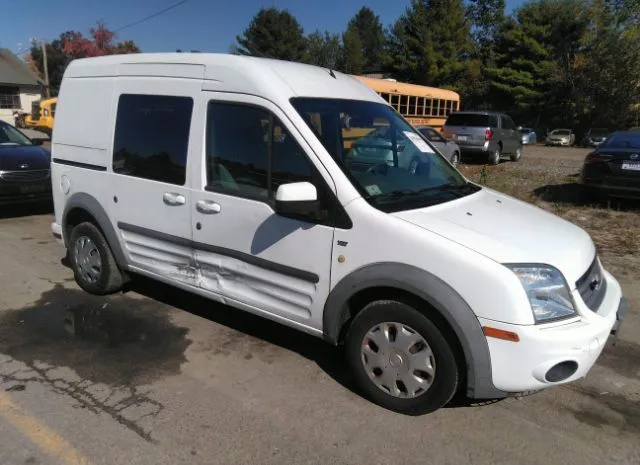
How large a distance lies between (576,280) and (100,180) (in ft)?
12.1

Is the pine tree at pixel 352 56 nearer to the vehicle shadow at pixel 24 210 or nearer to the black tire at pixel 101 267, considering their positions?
the vehicle shadow at pixel 24 210

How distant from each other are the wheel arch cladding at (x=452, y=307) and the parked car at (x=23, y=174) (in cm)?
679

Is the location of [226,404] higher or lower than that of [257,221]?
lower

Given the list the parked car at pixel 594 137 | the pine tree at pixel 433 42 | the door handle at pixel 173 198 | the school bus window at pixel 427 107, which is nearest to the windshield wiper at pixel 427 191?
the door handle at pixel 173 198

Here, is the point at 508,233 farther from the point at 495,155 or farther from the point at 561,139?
the point at 561,139

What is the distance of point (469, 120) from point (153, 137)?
14.7 metres

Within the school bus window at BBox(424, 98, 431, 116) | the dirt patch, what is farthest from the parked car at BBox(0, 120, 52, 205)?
the school bus window at BBox(424, 98, 431, 116)

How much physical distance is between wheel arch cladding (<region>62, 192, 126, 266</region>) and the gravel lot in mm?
528

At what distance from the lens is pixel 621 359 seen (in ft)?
12.9

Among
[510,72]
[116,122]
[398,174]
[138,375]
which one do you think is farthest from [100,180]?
[510,72]

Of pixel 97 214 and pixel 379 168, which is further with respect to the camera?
pixel 97 214

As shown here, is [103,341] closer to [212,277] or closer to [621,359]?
[212,277]

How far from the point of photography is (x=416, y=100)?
22.1 m

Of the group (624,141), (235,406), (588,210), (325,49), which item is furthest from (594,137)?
(325,49)
